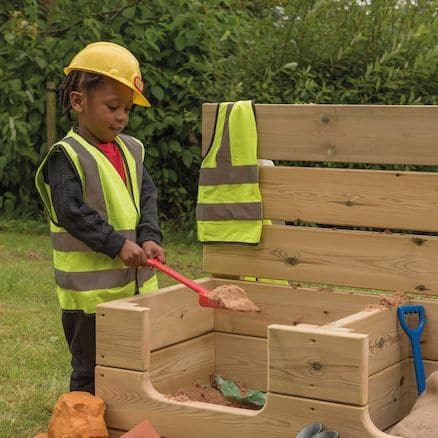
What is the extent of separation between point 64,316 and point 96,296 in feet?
0.54

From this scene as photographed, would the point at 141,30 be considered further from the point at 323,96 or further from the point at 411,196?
the point at 411,196

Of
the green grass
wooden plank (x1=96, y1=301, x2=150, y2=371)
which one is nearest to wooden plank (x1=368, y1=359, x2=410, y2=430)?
wooden plank (x1=96, y1=301, x2=150, y2=371)

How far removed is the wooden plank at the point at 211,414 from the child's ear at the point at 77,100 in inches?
36.2

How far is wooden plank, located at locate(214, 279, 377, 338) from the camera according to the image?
3.80m

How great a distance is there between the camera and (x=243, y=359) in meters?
4.04

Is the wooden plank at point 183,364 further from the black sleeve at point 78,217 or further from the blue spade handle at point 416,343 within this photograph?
the blue spade handle at point 416,343

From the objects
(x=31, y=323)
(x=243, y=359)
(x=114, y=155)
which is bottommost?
(x=31, y=323)

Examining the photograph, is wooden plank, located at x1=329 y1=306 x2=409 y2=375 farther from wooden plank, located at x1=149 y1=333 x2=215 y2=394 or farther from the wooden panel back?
wooden plank, located at x1=149 y1=333 x2=215 y2=394

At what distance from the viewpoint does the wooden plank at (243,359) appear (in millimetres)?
4008

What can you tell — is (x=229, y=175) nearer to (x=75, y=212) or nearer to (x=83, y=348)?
(x=75, y=212)

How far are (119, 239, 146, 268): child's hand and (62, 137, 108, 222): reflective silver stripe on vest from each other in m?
0.17

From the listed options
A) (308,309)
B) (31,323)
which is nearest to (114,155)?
(308,309)

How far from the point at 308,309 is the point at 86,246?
0.93 m

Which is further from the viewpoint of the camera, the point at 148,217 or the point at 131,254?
the point at 148,217
